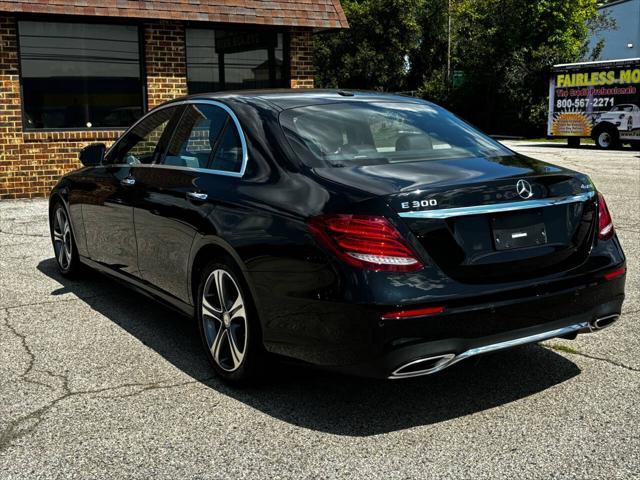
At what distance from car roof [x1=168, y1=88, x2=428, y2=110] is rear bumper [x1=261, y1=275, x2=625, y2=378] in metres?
1.29

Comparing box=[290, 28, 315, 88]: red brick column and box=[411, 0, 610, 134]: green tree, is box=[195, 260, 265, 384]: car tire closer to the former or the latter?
box=[290, 28, 315, 88]: red brick column

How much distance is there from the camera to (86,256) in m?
6.22

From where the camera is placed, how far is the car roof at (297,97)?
14.8ft

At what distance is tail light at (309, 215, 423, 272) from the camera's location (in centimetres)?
340

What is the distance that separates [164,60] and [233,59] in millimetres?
1338

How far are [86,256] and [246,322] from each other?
272cm

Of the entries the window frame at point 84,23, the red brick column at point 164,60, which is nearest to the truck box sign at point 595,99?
the red brick column at point 164,60

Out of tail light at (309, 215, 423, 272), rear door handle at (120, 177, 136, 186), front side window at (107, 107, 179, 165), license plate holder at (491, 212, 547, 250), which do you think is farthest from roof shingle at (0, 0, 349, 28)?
license plate holder at (491, 212, 547, 250)

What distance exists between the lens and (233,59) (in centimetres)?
1424

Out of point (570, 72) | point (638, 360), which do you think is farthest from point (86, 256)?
point (570, 72)

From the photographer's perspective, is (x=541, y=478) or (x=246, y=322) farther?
(x=246, y=322)

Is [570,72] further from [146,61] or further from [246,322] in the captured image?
[246,322]

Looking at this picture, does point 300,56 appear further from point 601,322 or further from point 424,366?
point 424,366

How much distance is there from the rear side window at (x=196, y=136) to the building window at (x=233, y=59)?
900 centimetres
